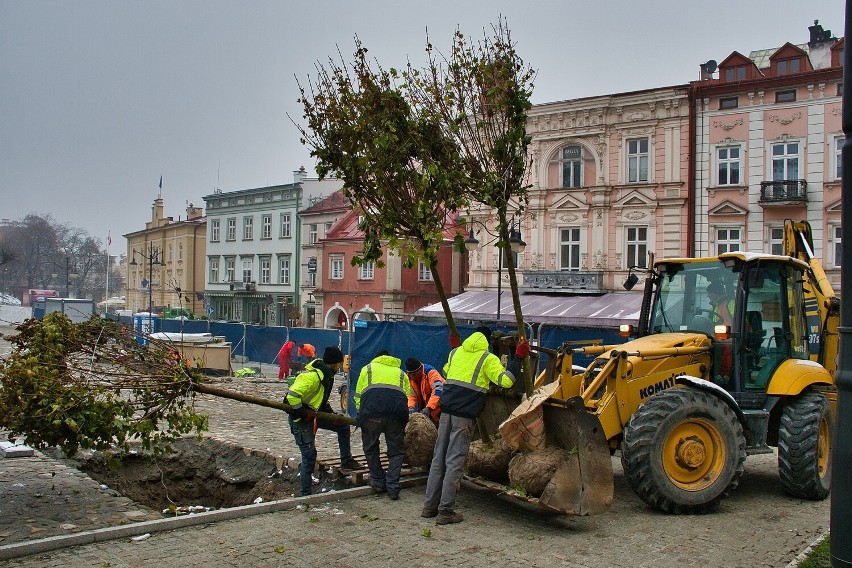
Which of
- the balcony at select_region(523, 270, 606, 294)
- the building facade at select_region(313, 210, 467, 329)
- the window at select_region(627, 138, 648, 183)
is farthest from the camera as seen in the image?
the building facade at select_region(313, 210, 467, 329)

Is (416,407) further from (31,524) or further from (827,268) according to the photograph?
(827,268)

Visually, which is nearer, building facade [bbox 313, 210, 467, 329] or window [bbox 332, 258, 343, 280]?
building facade [bbox 313, 210, 467, 329]

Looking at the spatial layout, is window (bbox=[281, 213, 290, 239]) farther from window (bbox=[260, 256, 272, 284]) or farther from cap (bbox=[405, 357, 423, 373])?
cap (bbox=[405, 357, 423, 373])

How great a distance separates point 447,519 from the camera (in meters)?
7.73

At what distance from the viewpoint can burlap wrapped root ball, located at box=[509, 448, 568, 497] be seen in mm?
7570

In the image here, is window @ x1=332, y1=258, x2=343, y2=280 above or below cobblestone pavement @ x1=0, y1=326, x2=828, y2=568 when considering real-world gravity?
above

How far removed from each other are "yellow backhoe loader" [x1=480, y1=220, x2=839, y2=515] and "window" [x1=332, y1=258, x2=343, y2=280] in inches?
1278

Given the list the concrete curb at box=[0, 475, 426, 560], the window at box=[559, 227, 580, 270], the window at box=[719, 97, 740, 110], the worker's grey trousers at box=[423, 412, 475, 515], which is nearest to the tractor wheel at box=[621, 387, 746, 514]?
the worker's grey trousers at box=[423, 412, 475, 515]

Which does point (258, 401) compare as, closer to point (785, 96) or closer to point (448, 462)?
point (448, 462)

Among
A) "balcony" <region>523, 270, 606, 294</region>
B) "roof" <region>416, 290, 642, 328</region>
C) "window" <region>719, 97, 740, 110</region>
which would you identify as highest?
"window" <region>719, 97, 740, 110</region>

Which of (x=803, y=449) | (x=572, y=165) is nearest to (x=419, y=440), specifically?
(x=803, y=449)

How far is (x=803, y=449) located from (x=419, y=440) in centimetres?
421

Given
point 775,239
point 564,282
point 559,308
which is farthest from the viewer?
point 564,282

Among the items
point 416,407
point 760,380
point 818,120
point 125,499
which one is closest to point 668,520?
point 760,380
